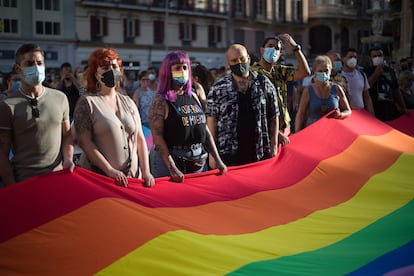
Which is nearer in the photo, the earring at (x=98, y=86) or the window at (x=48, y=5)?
the earring at (x=98, y=86)

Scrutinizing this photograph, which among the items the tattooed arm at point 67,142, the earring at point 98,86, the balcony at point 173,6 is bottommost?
the tattooed arm at point 67,142

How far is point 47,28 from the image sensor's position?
46.5 meters

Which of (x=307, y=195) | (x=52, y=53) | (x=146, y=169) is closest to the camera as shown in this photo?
(x=146, y=169)

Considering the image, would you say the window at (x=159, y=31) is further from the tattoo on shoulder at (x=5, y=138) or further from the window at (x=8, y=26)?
the tattoo on shoulder at (x=5, y=138)

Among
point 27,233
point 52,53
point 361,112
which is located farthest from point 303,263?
point 52,53

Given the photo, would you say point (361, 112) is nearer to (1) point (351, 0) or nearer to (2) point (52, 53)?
(2) point (52, 53)

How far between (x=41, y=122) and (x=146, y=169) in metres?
0.96

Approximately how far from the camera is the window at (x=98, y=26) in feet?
161

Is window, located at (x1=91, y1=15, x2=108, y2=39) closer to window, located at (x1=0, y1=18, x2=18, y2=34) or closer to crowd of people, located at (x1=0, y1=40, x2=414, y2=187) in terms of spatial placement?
window, located at (x1=0, y1=18, x2=18, y2=34)

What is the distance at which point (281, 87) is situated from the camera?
7.59 metres

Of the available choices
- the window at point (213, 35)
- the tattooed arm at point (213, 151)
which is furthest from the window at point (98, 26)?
the tattooed arm at point (213, 151)

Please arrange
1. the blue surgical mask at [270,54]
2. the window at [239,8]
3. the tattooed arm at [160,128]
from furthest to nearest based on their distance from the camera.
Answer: the window at [239,8]
the blue surgical mask at [270,54]
the tattooed arm at [160,128]

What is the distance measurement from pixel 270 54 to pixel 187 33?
49.3 meters

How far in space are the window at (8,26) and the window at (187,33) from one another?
48.5ft
